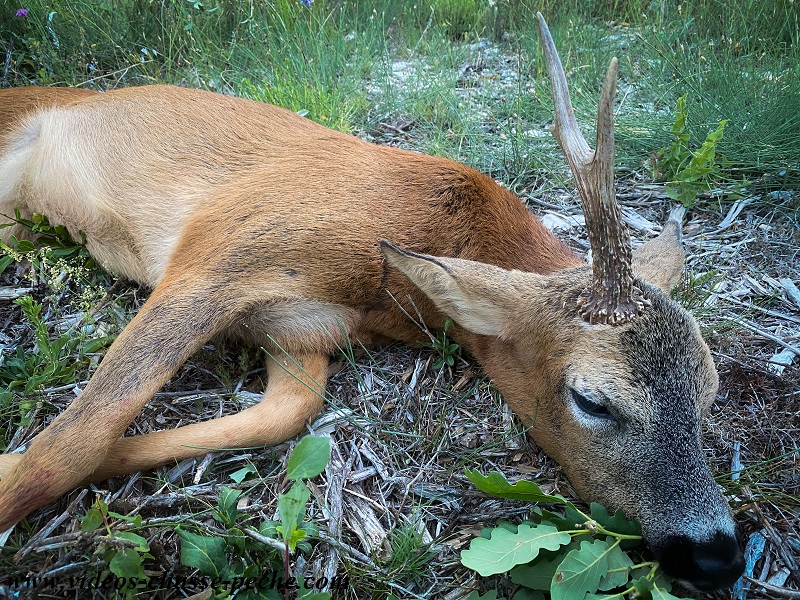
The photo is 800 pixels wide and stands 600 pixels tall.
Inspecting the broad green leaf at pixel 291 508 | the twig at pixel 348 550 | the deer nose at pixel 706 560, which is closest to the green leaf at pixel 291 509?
the broad green leaf at pixel 291 508

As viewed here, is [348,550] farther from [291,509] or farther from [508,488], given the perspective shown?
[508,488]

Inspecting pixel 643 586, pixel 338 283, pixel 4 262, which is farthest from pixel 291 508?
pixel 4 262

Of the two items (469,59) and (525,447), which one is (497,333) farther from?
(469,59)

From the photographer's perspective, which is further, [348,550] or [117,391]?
[117,391]

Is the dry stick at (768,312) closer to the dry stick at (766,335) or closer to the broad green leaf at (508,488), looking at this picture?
the dry stick at (766,335)

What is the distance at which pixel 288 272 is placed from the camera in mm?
2738

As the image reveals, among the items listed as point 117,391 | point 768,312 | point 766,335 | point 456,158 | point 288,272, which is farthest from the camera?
point 456,158

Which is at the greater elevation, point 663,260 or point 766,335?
point 663,260

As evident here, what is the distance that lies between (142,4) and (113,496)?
426 centimetres

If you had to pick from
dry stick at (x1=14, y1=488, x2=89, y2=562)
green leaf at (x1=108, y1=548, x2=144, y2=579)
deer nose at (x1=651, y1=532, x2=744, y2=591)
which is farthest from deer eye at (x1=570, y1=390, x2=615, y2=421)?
dry stick at (x1=14, y1=488, x2=89, y2=562)

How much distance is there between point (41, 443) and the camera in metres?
2.25

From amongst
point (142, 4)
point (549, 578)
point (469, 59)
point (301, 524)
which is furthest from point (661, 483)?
point (142, 4)

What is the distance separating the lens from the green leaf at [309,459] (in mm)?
1892

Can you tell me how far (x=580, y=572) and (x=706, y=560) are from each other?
413 millimetres
